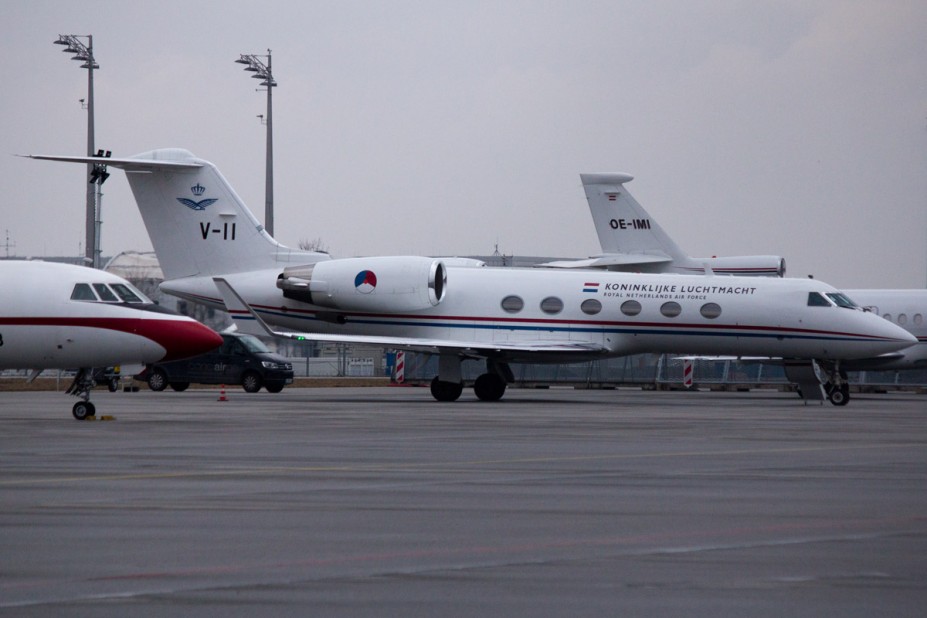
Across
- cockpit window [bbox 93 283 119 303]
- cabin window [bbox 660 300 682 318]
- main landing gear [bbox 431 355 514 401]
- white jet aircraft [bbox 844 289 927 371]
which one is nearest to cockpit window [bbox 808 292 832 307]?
cabin window [bbox 660 300 682 318]

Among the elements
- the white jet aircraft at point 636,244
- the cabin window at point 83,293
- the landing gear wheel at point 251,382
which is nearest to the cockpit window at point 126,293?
the cabin window at point 83,293

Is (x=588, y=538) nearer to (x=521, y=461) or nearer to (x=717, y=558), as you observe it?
(x=717, y=558)

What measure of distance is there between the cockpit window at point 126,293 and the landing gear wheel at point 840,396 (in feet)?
55.9

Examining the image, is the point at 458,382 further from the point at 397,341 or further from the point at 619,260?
the point at 619,260

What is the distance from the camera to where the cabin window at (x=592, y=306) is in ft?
110

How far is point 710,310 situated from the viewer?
3266 cm

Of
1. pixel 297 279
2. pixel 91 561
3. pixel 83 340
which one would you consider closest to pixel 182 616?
pixel 91 561

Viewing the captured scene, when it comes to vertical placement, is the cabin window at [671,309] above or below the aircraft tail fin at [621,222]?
below

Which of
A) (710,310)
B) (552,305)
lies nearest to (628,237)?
(552,305)

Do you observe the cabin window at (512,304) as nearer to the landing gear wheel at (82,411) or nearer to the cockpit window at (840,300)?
the cockpit window at (840,300)

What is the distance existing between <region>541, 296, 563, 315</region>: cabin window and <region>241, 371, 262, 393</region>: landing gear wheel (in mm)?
10897

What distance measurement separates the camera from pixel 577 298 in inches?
1325

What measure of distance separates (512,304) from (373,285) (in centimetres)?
345

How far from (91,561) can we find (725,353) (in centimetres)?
2703
